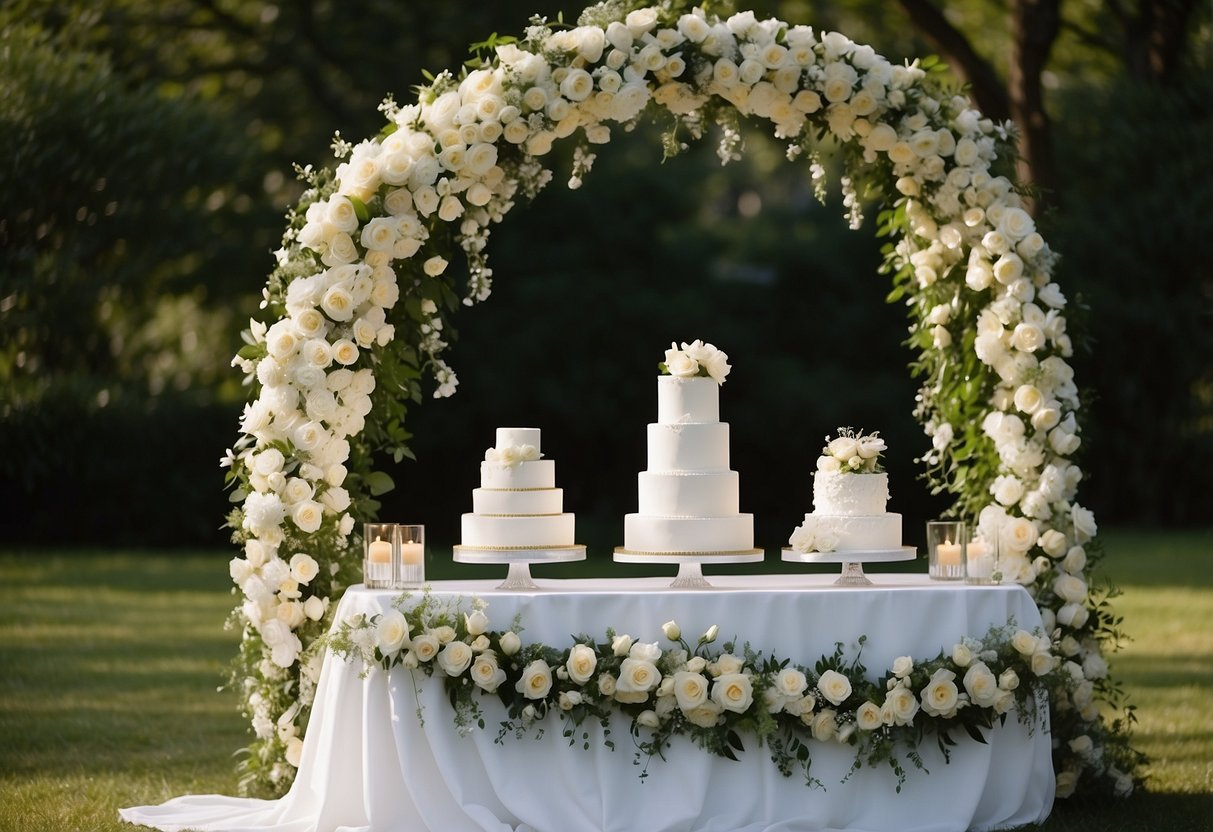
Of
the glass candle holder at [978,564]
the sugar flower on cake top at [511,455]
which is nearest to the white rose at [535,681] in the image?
the sugar flower on cake top at [511,455]

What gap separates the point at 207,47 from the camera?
20734 mm

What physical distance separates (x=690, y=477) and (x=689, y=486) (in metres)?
0.04

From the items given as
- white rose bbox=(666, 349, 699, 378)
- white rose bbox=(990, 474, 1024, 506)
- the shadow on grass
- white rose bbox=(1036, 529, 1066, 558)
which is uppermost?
white rose bbox=(666, 349, 699, 378)

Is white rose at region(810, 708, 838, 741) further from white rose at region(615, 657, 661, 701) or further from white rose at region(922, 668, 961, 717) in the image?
white rose at region(615, 657, 661, 701)

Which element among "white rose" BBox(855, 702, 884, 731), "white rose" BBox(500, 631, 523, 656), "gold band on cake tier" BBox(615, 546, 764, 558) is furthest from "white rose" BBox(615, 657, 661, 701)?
"white rose" BBox(855, 702, 884, 731)

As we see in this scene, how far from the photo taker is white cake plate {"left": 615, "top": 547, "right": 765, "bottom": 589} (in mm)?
6082

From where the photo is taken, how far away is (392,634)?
18.7ft

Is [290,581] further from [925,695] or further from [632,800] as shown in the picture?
[925,695]

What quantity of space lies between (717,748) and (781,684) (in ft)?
1.10

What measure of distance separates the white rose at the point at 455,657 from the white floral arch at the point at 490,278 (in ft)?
2.88

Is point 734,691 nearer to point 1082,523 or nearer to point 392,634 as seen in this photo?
point 392,634

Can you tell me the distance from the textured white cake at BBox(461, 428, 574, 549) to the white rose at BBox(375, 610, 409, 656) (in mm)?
461

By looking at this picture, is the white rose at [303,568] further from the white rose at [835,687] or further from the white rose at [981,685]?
the white rose at [981,685]

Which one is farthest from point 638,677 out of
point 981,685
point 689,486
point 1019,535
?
point 1019,535
